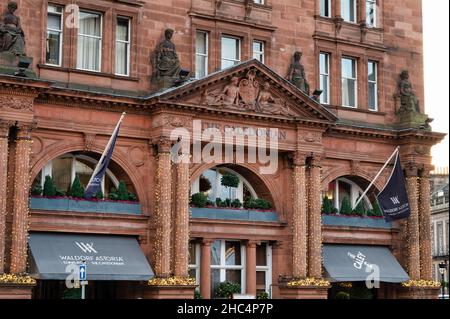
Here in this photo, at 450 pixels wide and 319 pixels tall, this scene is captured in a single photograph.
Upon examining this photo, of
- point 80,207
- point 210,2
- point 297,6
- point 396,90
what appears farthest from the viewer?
point 396,90

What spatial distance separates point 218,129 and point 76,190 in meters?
6.66

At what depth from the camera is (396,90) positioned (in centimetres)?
4469

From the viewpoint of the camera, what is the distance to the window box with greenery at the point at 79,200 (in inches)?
1325

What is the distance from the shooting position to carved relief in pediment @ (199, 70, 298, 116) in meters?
37.2

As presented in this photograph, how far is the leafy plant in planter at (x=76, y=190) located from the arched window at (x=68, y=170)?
764mm

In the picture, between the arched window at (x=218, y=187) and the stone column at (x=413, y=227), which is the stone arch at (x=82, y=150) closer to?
the arched window at (x=218, y=187)

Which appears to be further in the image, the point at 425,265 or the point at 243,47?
the point at 425,265

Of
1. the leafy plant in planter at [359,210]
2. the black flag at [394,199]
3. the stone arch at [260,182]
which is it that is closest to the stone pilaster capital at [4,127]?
the stone arch at [260,182]

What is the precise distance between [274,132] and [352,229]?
6.75 meters

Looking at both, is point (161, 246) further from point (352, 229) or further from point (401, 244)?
point (401, 244)

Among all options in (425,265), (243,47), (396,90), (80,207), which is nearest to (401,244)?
(425,265)

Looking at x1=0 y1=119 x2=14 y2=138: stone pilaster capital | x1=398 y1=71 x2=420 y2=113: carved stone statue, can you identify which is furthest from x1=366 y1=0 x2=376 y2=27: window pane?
x1=0 y1=119 x2=14 y2=138: stone pilaster capital

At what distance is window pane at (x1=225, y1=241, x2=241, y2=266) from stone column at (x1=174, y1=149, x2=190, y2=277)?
370 cm

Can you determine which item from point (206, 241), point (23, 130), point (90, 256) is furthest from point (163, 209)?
point (23, 130)
